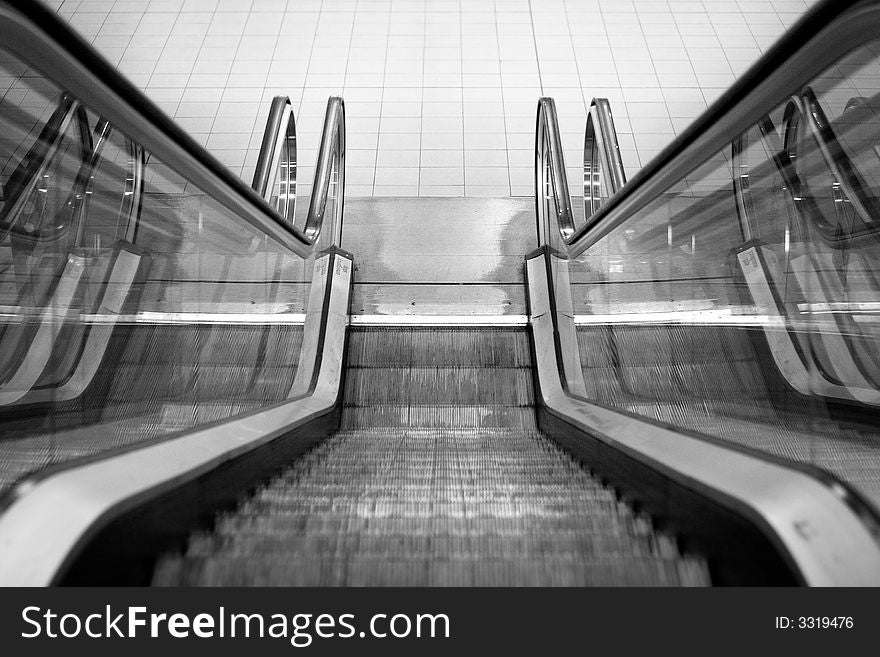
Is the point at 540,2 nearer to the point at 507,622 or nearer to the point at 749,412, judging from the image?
the point at 749,412

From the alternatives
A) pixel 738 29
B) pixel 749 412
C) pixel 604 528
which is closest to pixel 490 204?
pixel 749 412

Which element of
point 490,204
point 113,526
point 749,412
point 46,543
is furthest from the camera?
point 490,204

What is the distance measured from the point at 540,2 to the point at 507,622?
Result: 9920 millimetres

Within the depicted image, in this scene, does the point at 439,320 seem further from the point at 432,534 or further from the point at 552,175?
the point at 432,534

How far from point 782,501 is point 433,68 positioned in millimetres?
8583

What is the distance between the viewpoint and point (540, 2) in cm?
915

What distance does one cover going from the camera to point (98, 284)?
245 centimetres

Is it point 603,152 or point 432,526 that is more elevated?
point 603,152

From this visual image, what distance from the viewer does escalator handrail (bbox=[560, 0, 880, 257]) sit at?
1.16 metres

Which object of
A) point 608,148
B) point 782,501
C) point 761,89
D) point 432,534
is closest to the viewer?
Result: point 782,501

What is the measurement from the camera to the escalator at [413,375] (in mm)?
1143

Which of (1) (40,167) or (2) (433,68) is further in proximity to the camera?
(2) (433,68)

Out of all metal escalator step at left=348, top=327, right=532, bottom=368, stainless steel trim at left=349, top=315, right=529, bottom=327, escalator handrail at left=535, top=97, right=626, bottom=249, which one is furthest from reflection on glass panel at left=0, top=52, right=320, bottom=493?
escalator handrail at left=535, top=97, right=626, bottom=249

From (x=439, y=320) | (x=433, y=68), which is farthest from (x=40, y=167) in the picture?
(x=433, y=68)
